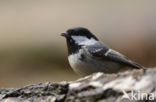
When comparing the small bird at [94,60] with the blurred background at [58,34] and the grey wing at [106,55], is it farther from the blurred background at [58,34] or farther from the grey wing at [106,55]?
the blurred background at [58,34]

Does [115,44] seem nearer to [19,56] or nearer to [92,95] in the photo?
[19,56]

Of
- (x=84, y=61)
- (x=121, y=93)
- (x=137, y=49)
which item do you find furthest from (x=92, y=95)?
(x=137, y=49)

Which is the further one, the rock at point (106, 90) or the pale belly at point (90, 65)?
the pale belly at point (90, 65)

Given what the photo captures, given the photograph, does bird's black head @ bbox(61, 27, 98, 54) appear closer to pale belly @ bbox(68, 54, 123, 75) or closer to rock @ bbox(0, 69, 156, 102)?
pale belly @ bbox(68, 54, 123, 75)

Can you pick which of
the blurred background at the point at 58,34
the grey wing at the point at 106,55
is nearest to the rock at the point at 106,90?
the grey wing at the point at 106,55

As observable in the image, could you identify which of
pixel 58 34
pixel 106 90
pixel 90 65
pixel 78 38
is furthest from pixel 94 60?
pixel 58 34
